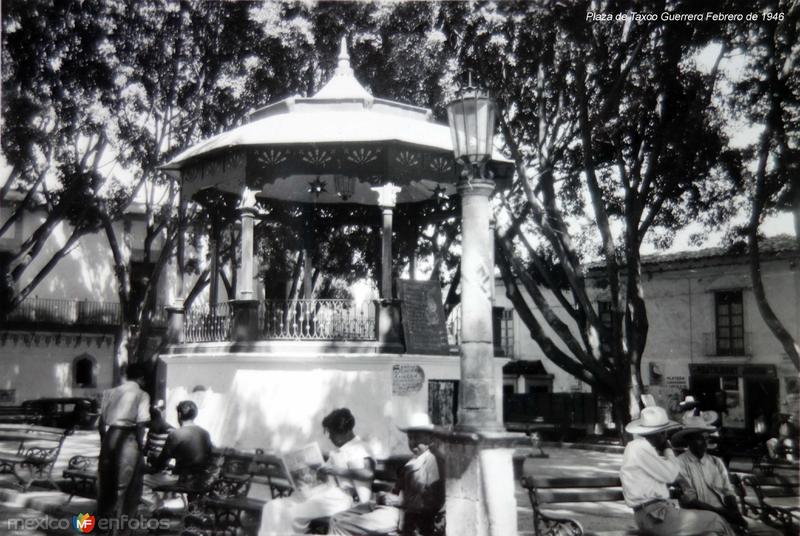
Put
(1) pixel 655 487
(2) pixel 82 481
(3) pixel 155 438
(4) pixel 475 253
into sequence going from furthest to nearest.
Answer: (3) pixel 155 438 < (2) pixel 82 481 < (4) pixel 475 253 < (1) pixel 655 487

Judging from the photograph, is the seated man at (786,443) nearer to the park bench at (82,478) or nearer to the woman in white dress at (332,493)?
the woman in white dress at (332,493)

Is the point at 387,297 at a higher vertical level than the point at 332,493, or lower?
higher

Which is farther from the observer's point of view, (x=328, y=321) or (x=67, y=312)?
(x=67, y=312)

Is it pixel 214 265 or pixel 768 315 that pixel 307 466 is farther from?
pixel 768 315

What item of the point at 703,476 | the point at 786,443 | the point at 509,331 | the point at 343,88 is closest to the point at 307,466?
the point at 703,476

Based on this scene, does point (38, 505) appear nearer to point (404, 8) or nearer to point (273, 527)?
point (273, 527)

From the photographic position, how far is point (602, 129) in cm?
1825

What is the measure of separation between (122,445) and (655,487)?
4641 mm

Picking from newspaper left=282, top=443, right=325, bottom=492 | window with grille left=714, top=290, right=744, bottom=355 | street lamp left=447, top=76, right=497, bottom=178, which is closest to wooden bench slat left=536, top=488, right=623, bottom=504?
newspaper left=282, top=443, right=325, bottom=492

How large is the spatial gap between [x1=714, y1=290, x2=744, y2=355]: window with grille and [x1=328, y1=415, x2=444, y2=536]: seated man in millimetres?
24985

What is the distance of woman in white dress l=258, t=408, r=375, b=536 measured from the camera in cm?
643

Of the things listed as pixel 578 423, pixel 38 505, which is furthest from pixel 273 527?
pixel 578 423

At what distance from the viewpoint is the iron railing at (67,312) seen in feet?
112

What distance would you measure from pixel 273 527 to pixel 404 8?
13571 millimetres
